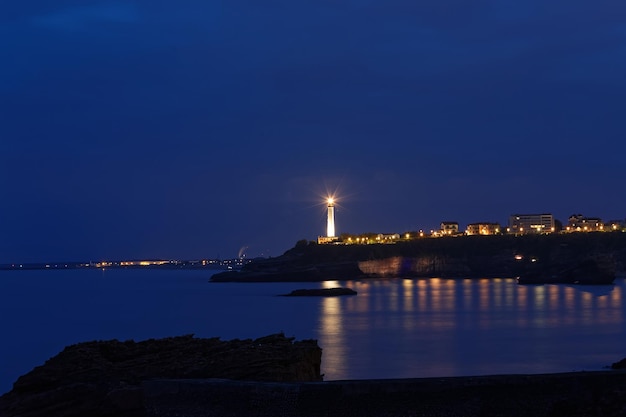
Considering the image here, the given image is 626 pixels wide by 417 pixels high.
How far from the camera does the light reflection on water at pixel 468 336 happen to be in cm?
3509

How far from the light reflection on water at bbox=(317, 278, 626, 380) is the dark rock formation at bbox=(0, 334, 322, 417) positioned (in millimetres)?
9729

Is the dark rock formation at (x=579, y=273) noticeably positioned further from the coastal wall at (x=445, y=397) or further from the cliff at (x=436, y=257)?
the coastal wall at (x=445, y=397)

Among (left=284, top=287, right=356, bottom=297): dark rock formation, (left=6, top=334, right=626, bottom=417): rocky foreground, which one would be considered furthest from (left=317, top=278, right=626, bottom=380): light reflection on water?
(left=284, top=287, right=356, bottom=297): dark rock formation

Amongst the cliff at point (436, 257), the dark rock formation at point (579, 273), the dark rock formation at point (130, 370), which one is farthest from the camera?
the cliff at point (436, 257)

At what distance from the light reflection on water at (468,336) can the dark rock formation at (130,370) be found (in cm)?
973

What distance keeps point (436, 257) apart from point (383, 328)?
394ft

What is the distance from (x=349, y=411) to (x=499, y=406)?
2577 mm

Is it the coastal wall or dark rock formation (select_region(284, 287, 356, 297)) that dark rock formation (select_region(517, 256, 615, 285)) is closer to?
dark rock formation (select_region(284, 287, 356, 297))

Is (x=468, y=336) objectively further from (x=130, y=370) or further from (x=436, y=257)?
(x=436, y=257)

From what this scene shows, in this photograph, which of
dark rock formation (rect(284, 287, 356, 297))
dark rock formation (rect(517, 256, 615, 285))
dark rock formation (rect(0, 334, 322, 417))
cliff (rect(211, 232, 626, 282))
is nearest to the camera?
dark rock formation (rect(0, 334, 322, 417))

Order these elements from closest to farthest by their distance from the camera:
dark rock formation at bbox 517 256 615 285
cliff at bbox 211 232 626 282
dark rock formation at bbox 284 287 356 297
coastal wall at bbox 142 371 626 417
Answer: coastal wall at bbox 142 371 626 417, dark rock formation at bbox 284 287 356 297, dark rock formation at bbox 517 256 615 285, cliff at bbox 211 232 626 282

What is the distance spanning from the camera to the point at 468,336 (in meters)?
48.4

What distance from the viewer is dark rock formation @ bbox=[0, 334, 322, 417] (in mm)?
17109

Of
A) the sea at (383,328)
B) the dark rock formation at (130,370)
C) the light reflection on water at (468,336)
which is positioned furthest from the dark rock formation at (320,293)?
the dark rock formation at (130,370)
